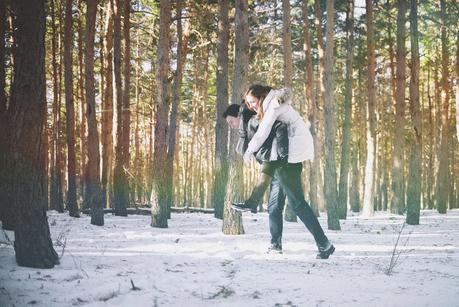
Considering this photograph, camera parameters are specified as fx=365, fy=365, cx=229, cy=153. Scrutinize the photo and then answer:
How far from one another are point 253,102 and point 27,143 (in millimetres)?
2585

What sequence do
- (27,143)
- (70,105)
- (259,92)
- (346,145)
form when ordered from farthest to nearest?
(346,145)
(70,105)
(259,92)
(27,143)

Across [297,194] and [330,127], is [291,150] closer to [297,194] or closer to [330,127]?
[297,194]

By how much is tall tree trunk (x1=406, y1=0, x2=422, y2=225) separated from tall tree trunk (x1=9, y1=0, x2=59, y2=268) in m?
10.3

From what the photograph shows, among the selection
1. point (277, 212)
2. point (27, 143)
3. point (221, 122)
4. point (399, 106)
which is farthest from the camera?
point (399, 106)

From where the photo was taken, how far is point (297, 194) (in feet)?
14.4

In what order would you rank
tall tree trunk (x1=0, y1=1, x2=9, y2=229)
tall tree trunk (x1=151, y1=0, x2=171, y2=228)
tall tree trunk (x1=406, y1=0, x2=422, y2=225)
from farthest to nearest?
1. tall tree trunk (x1=406, y1=0, x2=422, y2=225)
2. tall tree trunk (x1=151, y1=0, x2=171, y2=228)
3. tall tree trunk (x1=0, y1=1, x2=9, y2=229)

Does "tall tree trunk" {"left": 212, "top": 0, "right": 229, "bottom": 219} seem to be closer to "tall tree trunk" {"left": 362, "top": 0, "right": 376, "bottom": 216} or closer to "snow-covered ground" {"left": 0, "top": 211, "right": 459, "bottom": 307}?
"tall tree trunk" {"left": 362, "top": 0, "right": 376, "bottom": 216}

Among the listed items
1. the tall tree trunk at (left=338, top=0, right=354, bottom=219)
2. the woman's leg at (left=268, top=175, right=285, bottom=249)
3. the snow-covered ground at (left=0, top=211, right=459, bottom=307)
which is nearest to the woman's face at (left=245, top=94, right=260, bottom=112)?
the woman's leg at (left=268, top=175, right=285, bottom=249)

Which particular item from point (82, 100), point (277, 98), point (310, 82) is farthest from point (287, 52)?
point (82, 100)

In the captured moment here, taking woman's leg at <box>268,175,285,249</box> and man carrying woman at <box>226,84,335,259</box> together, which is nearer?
man carrying woman at <box>226,84,335,259</box>

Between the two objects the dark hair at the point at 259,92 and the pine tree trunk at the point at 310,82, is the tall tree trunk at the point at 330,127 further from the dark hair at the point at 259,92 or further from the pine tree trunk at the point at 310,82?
the dark hair at the point at 259,92

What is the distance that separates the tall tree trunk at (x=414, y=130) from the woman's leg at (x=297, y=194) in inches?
315

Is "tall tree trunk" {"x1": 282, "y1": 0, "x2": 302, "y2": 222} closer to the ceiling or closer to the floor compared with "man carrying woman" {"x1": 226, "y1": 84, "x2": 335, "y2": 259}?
closer to the ceiling

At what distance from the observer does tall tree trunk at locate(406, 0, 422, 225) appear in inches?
423
